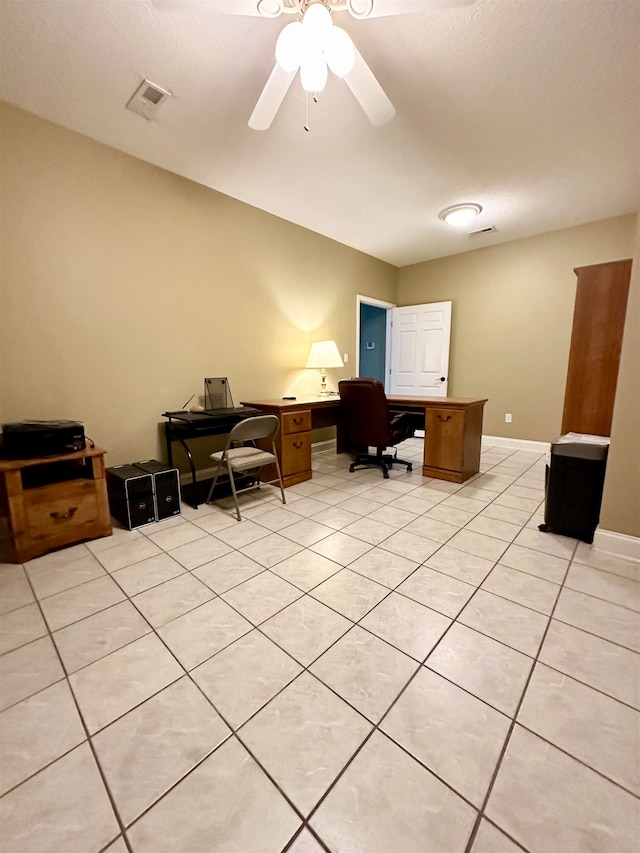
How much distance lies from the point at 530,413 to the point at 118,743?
4.90 metres

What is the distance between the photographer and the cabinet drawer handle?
201 centimetres

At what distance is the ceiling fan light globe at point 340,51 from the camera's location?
53.9 inches

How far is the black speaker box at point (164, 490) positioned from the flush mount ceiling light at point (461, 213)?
11.8 ft

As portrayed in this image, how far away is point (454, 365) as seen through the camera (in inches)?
199

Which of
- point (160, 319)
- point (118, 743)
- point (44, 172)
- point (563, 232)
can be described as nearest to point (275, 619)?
point (118, 743)

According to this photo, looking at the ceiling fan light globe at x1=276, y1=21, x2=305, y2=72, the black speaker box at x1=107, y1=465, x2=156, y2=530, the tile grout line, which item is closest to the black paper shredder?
the tile grout line

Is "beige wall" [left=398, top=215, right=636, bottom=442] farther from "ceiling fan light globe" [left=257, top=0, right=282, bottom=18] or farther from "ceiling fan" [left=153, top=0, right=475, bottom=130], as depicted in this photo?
"ceiling fan light globe" [left=257, top=0, right=282, bottom=18]

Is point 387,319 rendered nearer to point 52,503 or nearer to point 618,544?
point 618,544

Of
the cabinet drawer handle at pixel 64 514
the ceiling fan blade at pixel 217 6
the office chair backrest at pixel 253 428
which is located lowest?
the cabinet drawer handle at pixel 64 514

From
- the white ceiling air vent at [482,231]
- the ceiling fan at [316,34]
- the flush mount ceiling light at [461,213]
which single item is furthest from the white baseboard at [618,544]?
the white ceiling air vent at [482,231]

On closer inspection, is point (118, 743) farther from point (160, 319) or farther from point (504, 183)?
point (504, 183)

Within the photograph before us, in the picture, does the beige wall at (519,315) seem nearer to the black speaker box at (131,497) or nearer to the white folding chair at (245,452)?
the white folding chair at (245,452)

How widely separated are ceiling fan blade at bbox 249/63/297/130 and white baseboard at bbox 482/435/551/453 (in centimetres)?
434

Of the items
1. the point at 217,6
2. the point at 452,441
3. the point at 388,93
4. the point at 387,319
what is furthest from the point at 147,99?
the point at 387,319
